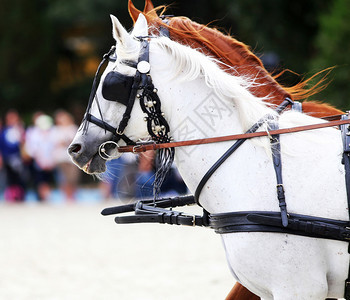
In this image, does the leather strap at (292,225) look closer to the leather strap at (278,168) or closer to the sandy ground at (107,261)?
the leather strap at (278,168)

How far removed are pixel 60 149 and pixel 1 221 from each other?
2.94 meters

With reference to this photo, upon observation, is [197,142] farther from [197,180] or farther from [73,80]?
[73,80]

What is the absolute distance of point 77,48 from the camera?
24859 mm

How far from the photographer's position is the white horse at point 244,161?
136 inches

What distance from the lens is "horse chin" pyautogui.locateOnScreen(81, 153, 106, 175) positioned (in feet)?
12.8

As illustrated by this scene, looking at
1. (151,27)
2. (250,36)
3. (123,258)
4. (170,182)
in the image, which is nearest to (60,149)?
(250,36)

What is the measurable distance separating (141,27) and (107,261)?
199 inches

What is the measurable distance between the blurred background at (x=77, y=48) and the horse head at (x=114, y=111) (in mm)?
6773

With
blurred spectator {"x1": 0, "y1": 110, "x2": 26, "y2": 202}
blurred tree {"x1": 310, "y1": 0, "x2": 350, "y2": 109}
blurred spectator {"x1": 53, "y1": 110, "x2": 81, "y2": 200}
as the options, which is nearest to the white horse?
blurred tree {"x1": 310, "y1": 0, "x2": 350, "y2": 109}

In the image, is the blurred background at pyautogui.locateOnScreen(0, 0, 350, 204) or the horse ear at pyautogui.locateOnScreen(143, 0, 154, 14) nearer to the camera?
the horse ear at pyautogui.locateOnScreen(143, 0, 154, 14)

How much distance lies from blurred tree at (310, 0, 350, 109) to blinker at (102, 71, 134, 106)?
27.8 feet

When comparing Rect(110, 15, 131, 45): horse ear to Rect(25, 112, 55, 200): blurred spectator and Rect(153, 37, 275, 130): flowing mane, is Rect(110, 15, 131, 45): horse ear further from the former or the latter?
Rect(25, 112, 55, 200): blurred spectator

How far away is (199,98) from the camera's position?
3781 mm

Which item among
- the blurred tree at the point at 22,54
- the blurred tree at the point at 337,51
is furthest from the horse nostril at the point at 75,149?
the blurred tree at the point at 22,54
